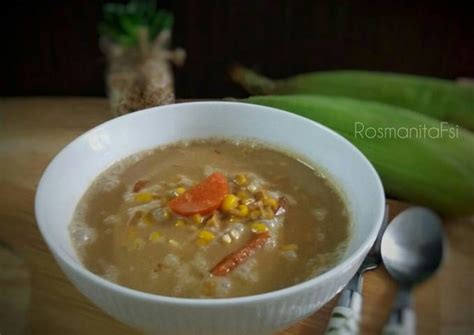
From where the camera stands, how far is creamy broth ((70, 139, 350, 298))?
2.58 ft

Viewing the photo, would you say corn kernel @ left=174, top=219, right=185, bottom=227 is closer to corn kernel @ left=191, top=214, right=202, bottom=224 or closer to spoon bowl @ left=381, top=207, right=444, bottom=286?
corn kernel @ left=191, top=214, right=202, bottom=224

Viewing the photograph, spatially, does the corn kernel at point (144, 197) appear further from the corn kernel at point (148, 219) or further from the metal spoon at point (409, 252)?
the metal spoon at point (409, 252)

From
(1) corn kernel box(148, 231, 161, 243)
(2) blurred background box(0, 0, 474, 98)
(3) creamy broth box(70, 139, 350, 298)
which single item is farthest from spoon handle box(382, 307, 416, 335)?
(2) blurred background box(0, 0, 474, 98)

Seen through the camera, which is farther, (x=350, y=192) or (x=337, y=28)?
(x=337, y=28)

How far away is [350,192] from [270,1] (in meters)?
0.67

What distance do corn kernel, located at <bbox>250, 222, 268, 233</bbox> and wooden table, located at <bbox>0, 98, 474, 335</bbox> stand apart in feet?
0.53

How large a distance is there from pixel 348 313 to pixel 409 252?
8.7 inches

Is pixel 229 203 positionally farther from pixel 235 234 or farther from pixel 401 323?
pixel 401 323

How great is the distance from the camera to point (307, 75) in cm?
152

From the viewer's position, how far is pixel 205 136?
110 cm

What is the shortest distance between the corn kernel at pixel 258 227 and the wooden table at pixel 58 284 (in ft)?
0.53

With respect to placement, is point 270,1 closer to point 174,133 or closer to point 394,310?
point 174,133

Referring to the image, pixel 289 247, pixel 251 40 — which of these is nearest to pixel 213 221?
pixel 289 247

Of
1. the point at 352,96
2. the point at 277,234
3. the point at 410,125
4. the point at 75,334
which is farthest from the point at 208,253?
the point at 352,96
